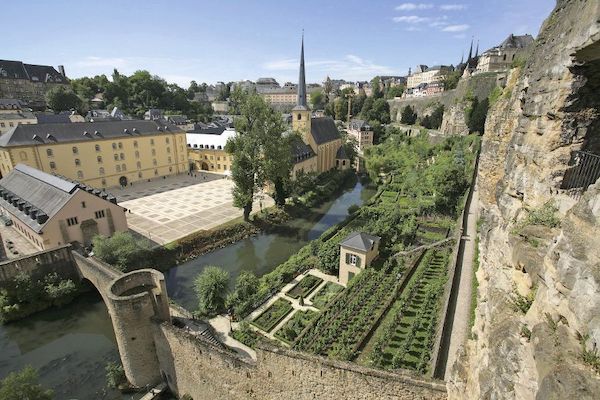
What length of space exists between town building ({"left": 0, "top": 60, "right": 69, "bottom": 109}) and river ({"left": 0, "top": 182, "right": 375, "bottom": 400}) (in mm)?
71738

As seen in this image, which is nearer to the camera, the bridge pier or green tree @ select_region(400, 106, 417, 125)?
the bridge pier

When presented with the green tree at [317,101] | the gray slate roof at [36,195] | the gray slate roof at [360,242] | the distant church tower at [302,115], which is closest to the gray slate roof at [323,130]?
the distant church tower at [302,115]

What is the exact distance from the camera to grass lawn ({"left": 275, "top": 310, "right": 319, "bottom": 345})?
16753mm

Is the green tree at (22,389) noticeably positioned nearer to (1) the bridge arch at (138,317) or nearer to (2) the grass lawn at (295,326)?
(1) the bridge arch at (138,317)

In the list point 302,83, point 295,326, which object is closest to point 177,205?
point 295,326

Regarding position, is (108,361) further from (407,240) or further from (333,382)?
(407,240)

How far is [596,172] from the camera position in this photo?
21.4 feet

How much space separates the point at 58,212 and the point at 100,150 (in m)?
21.8

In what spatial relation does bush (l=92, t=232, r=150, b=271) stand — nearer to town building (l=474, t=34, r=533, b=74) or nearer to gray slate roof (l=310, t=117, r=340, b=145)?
gray slate roof (l=310, t=117, r=340, b=145)

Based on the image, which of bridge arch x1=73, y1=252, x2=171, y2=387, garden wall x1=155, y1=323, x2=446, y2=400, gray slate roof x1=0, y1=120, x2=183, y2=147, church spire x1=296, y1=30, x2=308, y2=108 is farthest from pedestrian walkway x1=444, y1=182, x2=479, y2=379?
gray slate roof x1=0, y1=120, x2=183, y2=147

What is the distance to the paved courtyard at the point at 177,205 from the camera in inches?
1178

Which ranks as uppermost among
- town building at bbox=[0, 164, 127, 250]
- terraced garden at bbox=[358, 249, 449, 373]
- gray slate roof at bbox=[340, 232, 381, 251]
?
town building at bbox=[0, 164, 127, 250]

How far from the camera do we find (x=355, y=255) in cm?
2184

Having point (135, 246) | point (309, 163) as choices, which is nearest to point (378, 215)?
point (309, 163)
